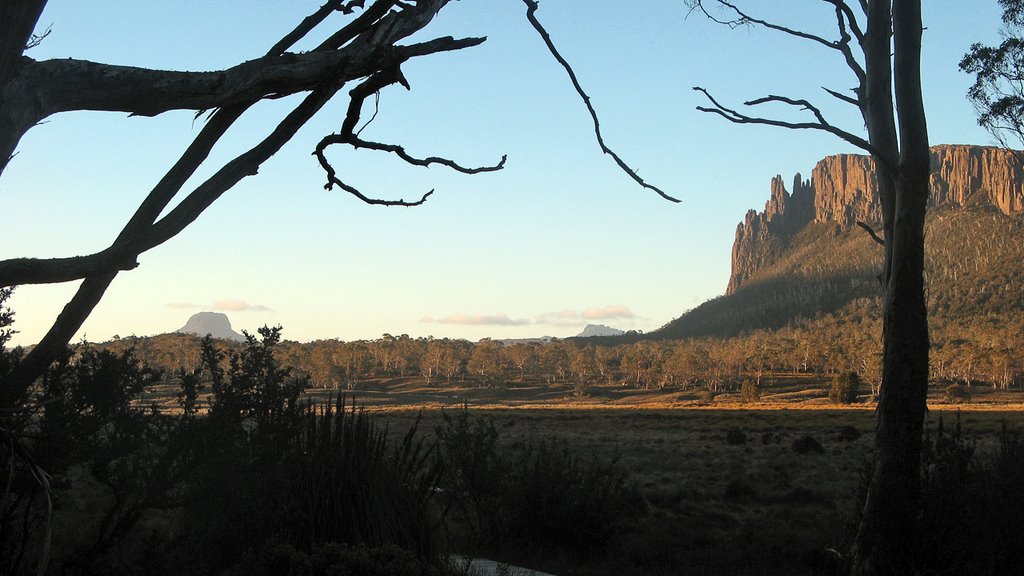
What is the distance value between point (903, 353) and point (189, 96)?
529 cm

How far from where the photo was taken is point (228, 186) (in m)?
2.41

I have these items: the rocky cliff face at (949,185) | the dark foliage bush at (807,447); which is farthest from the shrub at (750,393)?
the dark foliage bush at (807,447)

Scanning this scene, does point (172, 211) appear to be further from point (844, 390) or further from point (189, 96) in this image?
point (844, 390)

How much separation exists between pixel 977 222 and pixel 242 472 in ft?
485

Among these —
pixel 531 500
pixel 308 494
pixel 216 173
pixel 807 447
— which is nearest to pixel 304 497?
pixel 308 494

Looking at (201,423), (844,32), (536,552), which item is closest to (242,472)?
(201,423)

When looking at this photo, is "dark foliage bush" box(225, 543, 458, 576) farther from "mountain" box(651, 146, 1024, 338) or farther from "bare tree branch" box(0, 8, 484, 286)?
"mountain" box(651, 146, 1024, 338)

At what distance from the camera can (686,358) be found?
10994cm

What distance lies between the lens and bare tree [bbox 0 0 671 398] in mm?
1837

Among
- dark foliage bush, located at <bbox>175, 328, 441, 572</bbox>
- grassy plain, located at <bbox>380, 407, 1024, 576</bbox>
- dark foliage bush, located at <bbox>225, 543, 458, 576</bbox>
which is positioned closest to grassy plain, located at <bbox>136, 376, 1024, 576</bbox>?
grassy plain, located at <bbox>380, 407, 1024, 576</bbox>

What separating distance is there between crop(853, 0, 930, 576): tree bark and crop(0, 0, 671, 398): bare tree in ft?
12.4

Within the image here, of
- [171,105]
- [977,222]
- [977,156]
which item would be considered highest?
[977,156]

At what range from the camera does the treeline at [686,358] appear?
95812 mm

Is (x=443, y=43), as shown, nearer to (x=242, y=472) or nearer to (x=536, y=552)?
(x=242, y=472)
